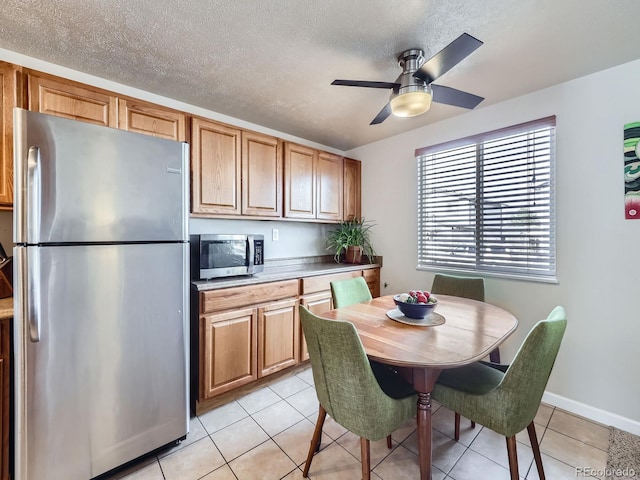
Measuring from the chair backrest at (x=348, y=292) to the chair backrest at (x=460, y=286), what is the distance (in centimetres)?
74

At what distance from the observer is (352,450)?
1.65 meters

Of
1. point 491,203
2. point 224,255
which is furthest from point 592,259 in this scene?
point 224,255

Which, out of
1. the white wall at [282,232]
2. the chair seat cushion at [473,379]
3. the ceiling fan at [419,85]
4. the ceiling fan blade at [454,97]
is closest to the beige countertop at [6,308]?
the white wall at [282,232]

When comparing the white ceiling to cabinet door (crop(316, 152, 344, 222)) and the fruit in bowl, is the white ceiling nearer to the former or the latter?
cabinet door (crop(316, 152, 344, 222))

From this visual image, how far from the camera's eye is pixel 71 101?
5.58 ft

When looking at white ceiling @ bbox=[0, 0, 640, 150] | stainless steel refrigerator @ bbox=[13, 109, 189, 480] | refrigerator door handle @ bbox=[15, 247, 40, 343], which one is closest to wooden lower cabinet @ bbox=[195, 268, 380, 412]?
stainless steel refrigerator @ bbox=[13, 109, 189, 480]

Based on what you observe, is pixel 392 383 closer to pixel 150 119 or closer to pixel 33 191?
pixel 33 191

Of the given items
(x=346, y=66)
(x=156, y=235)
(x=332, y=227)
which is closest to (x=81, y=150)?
(x=156, y=235)

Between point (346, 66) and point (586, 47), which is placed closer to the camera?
point (586, 47)

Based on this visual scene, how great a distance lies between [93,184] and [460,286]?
8.70ft

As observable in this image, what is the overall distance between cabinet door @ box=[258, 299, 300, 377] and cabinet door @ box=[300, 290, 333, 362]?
2.4 inches

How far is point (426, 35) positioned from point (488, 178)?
1425 millimetres

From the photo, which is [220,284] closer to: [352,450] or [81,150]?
[81,150]

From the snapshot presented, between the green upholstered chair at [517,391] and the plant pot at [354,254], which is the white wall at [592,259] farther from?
the plant pot at [354,254]
